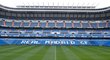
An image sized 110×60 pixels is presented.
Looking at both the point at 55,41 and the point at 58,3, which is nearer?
the point at 55,41

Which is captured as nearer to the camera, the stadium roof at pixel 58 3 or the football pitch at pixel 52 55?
the football pitch at pixel 52 55

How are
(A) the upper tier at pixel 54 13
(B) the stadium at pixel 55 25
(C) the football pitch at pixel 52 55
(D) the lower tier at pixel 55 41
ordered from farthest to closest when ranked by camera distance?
(A) the upper tier at pixel 54 13
(B) the stadium at pixel 55 25
(D) the lower tier at pixel 55 41
(C) the football pitch at pixel 52 55

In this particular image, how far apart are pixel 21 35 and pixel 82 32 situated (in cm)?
2168

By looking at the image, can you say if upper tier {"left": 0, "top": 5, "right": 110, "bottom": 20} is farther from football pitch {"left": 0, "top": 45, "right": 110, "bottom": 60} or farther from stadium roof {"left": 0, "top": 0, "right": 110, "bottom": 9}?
football pitch {"left": 0, "top": 45, "right": 110, "bottom": 60}

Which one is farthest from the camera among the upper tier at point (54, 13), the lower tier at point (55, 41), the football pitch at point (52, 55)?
the upper tier at point (54, 13)

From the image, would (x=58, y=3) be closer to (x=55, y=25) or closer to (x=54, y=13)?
(x=54, y=13)

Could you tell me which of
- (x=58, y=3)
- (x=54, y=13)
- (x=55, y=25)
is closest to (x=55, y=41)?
(x=55, y=25)

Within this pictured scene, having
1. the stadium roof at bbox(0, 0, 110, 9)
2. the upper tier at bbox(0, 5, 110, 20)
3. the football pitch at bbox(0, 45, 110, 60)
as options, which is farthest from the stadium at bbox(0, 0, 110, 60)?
the football pitch at bbox(0, 45, 110, 60)

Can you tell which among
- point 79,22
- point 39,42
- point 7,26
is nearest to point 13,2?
point 7,26

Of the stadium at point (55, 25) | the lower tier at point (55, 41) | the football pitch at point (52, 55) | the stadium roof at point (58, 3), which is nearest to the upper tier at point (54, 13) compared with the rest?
the stadium at point (55, 25)

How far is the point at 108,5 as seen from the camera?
62.9 meters

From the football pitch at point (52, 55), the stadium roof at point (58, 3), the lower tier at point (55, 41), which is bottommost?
the football pitch at point (52, 55)

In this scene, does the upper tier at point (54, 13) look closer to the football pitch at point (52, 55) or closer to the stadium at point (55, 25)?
the stadium at point (55, 25)

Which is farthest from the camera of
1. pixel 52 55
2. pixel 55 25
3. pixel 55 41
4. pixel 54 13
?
pixel 54 13
